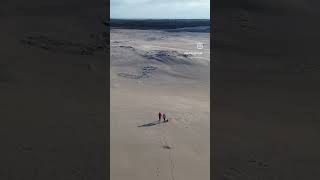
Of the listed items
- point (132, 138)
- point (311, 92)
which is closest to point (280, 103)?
point (311, 92)

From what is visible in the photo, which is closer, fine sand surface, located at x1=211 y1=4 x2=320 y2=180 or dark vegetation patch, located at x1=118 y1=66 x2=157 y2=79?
fine sand surface, located at x1=211 y1=4 x2=320 y2=180

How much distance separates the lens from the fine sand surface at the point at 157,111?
8477 millimetres

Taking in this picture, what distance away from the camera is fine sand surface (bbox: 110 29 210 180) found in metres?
8.48

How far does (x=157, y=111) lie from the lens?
1193 cm

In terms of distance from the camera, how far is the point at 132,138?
982 centimetres
